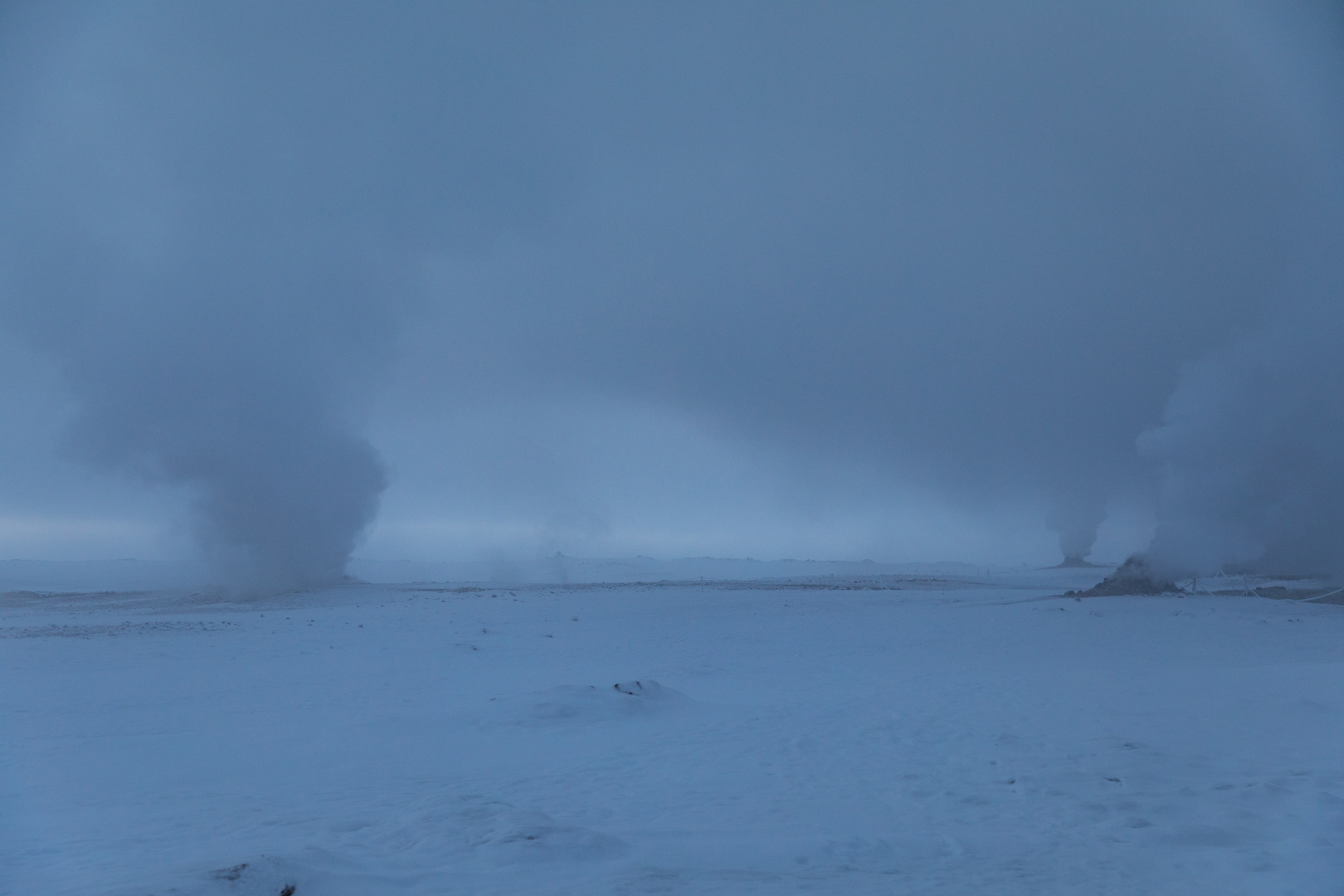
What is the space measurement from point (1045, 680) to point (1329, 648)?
9899 mm

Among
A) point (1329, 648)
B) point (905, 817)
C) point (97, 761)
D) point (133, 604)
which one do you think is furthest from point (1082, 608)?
point (133, 604)

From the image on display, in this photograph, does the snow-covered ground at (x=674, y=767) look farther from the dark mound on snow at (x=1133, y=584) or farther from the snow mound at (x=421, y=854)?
the dark mound on snow at (x=1133, y=584)

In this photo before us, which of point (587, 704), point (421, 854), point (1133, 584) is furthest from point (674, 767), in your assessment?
point (1133, 584)

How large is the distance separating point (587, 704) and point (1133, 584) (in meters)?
29.8

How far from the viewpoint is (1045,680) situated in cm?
1327

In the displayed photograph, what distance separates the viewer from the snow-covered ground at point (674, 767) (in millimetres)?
5508

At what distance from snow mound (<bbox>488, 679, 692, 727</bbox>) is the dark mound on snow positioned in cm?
2593

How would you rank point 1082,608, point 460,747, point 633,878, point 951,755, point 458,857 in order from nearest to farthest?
point 633,878
point 458,857
point 951,755
point 460,747
point 1082,608

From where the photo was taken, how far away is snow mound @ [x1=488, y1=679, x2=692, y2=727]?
11.2 meters

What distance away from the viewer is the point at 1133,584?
32.0m

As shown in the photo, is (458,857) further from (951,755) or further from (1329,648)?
(1329,648)

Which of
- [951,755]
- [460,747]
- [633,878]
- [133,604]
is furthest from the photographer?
[133,604]

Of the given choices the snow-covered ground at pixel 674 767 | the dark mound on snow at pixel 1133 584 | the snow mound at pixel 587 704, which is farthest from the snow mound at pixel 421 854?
the dark mound on snow at pixel 1133 584

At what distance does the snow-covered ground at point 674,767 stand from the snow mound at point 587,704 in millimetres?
61
